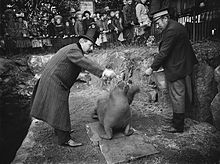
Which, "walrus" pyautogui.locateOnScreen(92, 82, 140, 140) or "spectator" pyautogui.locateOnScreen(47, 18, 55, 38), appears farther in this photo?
"spectator" pyautogui.locateOnScreen(47, 18, 55, 38)

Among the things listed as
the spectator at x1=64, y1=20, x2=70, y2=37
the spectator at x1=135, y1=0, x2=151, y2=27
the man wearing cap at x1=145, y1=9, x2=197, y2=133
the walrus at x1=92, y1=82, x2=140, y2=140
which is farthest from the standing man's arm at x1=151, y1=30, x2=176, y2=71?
the spectator at x1=64, y1=20, x2=70, y2=37

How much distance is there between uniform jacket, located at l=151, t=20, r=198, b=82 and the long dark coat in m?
1.33

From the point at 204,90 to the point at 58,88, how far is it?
306 centimetres

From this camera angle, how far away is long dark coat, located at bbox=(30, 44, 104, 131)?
3326mm

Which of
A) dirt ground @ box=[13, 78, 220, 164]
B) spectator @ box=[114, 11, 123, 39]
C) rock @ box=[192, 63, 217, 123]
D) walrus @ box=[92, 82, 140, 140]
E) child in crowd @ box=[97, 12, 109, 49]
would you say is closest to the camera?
dirt ground @ box=[13, 78, 220, 164]

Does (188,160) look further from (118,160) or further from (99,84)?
(99,84)

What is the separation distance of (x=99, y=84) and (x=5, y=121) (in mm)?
3527

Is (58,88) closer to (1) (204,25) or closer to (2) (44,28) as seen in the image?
(1) (204,25)

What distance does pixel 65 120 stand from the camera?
340 cm

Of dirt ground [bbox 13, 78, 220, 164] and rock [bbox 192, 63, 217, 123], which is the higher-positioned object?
rock [bbox 192, 63, 217, 123]

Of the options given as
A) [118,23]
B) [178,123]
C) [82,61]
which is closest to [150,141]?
[178,123]

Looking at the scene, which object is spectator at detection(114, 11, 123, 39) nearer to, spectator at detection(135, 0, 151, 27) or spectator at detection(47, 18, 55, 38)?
spectator at detection(135, 0, 151, 27)

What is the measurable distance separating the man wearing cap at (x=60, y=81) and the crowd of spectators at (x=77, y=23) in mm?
5873

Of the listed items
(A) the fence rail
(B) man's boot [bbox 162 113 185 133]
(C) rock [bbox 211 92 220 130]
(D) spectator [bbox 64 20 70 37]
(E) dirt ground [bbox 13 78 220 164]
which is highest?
(D) spectator [bbox 64 20 70 37]
